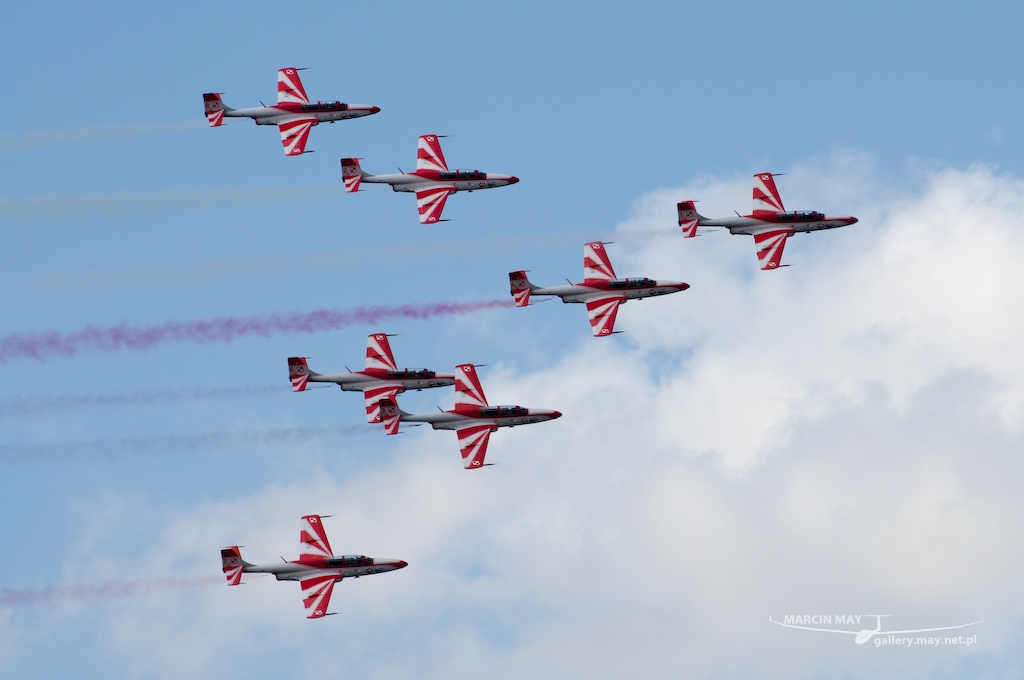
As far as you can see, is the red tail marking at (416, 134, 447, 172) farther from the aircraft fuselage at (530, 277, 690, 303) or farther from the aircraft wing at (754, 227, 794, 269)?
the aircraft wing at (754, 227, 794, 269)

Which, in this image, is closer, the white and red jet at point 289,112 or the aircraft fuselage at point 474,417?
the aircraft fuselage at point 474,417

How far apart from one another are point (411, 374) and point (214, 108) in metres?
25.2

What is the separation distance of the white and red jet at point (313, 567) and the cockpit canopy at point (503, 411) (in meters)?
13.7

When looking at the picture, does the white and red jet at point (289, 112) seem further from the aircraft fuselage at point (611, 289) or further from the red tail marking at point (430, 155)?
the aircraft fuselage at point (611, 289)

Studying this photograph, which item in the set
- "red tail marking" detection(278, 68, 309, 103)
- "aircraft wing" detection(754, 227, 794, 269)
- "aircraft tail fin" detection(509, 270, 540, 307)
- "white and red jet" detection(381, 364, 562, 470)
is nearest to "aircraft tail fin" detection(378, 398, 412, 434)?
"white and red jet" detection(381, 364, 562, 470)

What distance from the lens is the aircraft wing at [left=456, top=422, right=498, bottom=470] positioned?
177 m

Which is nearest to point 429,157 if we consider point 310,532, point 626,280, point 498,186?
point 498,186

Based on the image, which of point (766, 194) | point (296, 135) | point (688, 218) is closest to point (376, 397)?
point (296, 135)

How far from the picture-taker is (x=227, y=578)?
177 meters

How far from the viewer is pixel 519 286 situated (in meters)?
181

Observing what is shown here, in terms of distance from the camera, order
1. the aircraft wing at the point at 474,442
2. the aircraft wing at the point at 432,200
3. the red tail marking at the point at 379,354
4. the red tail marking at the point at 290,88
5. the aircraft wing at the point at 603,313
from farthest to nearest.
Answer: the red tail marking at the point at 290,88, the aircraft wing at the point at 432,200, the red tail marking at the point at 379,354, the aircraft wing at the point at 603,313, the aircraft wing at the point at 474,442

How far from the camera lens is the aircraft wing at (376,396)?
180 meters

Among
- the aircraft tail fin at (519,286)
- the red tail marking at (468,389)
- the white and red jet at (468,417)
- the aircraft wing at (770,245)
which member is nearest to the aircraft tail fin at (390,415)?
the white and red jet at (468,417)

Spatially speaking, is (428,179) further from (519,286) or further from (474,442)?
(474,442)
